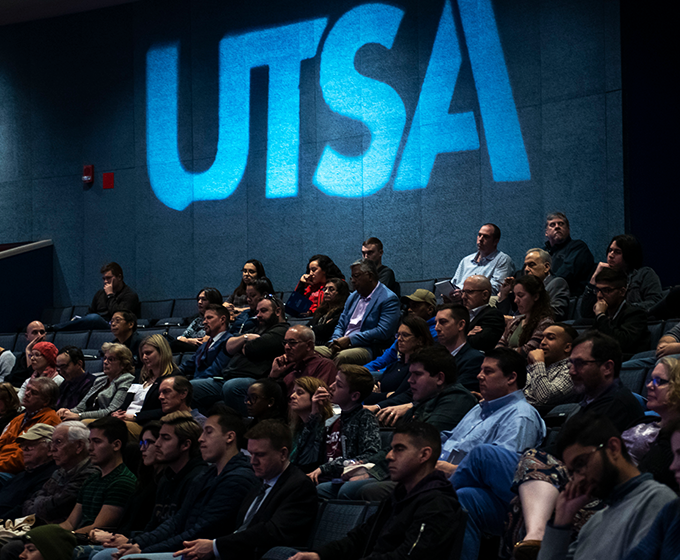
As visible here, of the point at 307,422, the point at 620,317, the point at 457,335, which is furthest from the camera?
the point at 620,317

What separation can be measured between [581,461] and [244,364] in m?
3.33

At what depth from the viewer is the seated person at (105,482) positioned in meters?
3.76

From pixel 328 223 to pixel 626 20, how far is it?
3270 mm

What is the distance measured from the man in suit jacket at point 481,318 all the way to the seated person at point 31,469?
2.36m

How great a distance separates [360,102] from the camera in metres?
7.94

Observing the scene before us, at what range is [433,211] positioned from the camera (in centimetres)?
760

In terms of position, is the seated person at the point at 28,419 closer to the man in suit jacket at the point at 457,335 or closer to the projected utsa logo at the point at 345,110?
the man in suit jacket at the point at 457,335

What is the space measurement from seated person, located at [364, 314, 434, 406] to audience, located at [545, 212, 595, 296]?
6.11 ft

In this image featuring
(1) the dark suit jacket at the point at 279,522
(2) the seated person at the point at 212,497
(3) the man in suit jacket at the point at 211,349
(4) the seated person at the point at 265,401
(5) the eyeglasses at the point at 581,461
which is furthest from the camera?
(3) the man in suit jacket at the point at 211,349

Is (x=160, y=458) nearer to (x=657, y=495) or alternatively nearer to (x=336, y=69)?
(x=657, y=495)

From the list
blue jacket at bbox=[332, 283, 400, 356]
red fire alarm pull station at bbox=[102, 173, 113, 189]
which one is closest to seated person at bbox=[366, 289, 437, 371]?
blue jacket at bbox=[332, 283, 400, 356]

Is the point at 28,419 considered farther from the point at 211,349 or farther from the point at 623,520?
the point at 623,520

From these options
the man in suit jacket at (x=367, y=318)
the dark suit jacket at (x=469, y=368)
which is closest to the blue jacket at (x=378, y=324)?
the man in suit jacket at (x=367, y=318)

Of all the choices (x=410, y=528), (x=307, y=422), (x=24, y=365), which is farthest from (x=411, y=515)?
(x=24, y=365)
